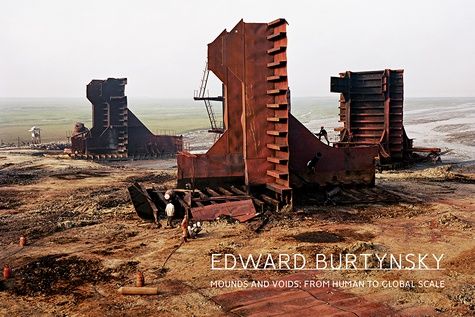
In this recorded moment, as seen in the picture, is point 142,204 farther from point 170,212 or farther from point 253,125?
point 253,125

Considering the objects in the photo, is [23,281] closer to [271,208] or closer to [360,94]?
[271,208]

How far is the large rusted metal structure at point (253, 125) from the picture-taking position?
11.6m

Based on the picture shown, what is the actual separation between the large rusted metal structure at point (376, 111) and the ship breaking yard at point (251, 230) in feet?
5.99

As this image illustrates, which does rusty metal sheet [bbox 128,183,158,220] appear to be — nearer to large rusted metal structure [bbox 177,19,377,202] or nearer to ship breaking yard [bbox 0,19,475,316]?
ship breaking yard [bbox 0,19,475,316]

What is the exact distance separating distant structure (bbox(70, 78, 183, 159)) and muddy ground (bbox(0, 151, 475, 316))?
1363cm

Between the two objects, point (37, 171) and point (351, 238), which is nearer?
point (351, 238)

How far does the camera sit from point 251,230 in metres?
9.50

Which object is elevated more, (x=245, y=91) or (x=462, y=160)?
(x=245, y=91)

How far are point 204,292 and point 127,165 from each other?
19.4 m

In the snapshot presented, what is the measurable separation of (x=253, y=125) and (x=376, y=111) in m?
10.2

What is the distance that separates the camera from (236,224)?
10.0m

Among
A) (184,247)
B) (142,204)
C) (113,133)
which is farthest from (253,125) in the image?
(113,133)

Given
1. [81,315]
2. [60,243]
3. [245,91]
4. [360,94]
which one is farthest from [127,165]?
[81,315]

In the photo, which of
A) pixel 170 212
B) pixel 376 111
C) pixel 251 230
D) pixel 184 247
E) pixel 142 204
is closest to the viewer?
pixel 184 247
